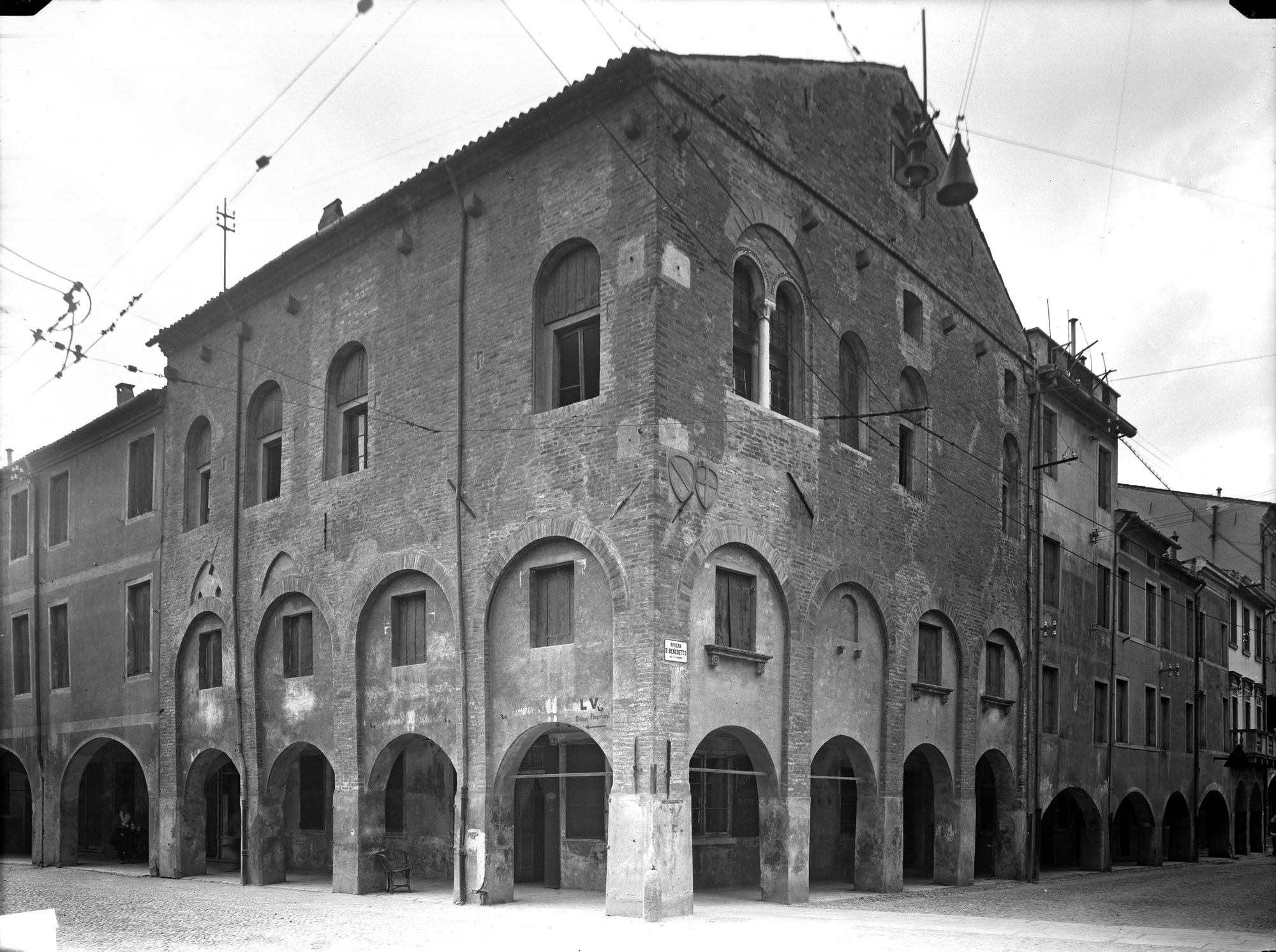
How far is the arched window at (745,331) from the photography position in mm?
19453

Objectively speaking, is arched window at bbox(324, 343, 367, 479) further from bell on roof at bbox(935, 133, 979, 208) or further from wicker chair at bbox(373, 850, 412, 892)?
bell on roof at bbox(935, 133, 979, 208)

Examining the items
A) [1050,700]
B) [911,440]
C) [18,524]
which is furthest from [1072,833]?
[18,524]

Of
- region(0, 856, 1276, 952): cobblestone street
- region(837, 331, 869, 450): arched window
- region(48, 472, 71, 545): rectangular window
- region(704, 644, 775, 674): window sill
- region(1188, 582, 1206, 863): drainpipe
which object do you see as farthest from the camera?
region(1188, 582, 1206, 863): drainpipe

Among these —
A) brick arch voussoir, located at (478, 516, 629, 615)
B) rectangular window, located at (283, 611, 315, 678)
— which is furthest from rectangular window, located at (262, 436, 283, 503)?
brick arch voussoir, located at (478, 516, 629, 615)

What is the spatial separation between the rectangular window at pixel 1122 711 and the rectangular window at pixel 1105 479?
4.53 metres

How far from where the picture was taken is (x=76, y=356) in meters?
18.2

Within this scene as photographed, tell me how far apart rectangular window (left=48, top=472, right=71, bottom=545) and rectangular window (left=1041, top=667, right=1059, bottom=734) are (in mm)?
23114

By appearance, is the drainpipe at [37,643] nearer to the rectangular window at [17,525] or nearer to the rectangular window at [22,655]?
the rectangular window at [22,655]

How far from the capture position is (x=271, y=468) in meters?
24.7

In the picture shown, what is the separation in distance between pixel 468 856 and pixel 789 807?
15.5 ft

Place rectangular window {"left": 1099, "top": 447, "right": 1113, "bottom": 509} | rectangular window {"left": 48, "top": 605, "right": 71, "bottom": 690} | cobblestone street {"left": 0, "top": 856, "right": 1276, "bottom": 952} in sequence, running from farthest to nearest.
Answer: rectangular window {"left": 1099, "top": 447, "right": 1113, "bottom": 509} → rectangular window {"left": 48, "top": 605, "right": 71, "bottom": 690} → cobblestone street {"left": 0, "top": 856, "right": 1276, "bottom": 952}

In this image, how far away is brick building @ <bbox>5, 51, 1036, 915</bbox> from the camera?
17.7m

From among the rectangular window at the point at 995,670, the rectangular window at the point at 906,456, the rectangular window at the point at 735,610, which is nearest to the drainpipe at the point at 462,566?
the rectangular window at the point at 735,610

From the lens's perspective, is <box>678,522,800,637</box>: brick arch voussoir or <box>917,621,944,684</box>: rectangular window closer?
<box>678,522,800,637</box>: brick arch voussoir
